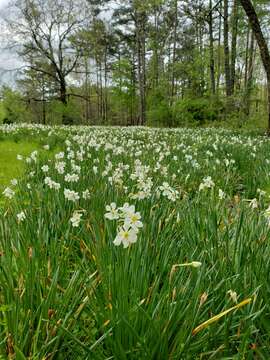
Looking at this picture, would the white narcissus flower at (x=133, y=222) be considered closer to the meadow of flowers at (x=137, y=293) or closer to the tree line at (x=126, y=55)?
the meadow of flowers at (x=137, y=293)

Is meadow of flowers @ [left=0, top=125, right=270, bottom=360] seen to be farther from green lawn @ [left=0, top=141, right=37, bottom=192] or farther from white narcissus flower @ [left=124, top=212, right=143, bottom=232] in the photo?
green lawn @ [left=0, top=141, right=37, bottom=192]

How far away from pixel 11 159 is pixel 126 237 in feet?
21.1

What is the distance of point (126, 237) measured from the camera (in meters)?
1.44

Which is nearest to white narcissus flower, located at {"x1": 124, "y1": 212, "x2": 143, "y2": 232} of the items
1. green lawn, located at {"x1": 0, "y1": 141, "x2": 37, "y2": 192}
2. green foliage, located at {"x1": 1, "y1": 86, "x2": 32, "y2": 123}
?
green lawn, located at {"x1": 0, "y1": 141, "x2": 37, "y2": 192}

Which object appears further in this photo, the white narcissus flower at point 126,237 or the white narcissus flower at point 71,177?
the white narcissus flower at point 71,177

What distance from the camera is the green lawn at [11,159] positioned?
19.0 feet

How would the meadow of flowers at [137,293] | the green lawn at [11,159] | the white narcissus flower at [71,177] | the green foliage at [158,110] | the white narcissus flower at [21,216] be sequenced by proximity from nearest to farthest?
the meadow of flowers at [137,293] < the white narcissus flower at [21,216] < the white narcissus flower at [71,177] < the green lawn at [11,159] < the green foliage at [158,110]

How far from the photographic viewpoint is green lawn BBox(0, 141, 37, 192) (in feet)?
19.0

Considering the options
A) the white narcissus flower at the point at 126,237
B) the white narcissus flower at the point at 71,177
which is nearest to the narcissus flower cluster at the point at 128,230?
the white narcissus flower at the point at 126,237

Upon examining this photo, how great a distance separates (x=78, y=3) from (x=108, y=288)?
33.8 meters

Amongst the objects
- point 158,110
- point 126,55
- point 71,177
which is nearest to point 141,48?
point 158,110

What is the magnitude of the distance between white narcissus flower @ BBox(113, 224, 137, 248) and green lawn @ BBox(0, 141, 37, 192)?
11.3 ft

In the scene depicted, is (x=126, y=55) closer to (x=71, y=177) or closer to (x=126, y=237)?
(x=71, y=177)

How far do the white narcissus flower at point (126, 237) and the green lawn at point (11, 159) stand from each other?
3.45m
